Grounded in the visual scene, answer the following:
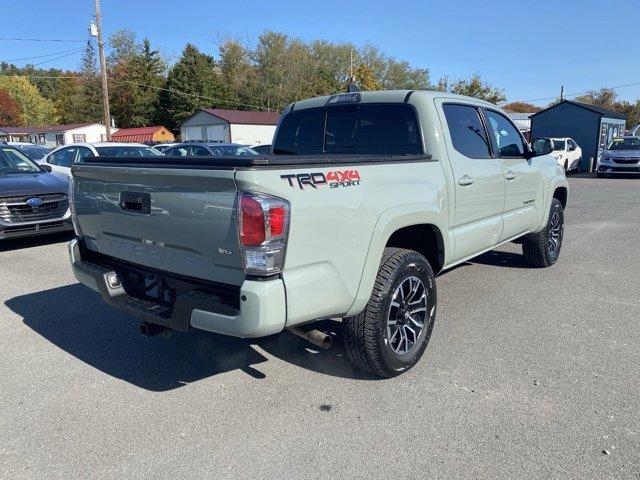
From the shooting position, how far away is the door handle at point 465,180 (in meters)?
4.13

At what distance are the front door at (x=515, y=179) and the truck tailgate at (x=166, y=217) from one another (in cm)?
320

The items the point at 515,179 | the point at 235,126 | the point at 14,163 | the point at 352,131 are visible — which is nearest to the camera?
the point at 352,131

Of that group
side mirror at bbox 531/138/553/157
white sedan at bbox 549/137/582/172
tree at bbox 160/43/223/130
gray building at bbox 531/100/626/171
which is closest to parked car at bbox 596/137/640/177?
white sedan at bbox 549/137/582/172

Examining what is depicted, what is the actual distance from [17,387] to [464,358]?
126 inches

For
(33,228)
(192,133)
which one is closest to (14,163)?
(33,228)

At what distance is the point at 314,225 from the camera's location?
2744 millimetres

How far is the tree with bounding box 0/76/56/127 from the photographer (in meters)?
92.4

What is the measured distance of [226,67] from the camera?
7131cm

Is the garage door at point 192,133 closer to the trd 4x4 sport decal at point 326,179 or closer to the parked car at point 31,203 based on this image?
the parked car at point 31,203

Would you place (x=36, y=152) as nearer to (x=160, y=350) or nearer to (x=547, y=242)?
(x=160, y=350)

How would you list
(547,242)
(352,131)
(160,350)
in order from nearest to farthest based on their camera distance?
(160,350), (352,131), (547,242)

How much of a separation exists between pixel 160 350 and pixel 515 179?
12.3 ft

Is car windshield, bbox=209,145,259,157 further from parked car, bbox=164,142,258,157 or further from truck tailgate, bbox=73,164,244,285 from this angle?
truck tailgate, bbox=73,164,244,285

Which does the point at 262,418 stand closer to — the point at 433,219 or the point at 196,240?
the point at 196,240
